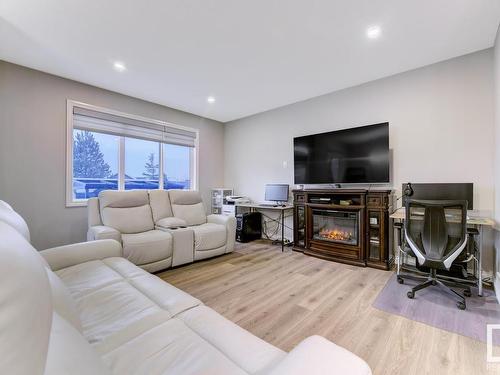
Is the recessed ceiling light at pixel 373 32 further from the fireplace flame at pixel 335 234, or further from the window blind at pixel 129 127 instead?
the window blind at pixel 129 127

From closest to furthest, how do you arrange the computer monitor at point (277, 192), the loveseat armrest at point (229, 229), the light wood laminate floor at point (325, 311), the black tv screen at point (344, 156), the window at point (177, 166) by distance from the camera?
the light wood laminate floor at point (325, 311) → the black tv screen at point (344, 156) → the loveseat armrest at point (229, 229) → the computer monitor at point (277, 192) → the window at point (177, 166)

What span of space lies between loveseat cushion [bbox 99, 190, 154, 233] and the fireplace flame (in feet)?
8.37

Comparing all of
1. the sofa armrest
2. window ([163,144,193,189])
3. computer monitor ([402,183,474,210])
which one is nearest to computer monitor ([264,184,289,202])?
window ([163,144,193,189])

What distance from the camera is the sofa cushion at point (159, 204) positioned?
3.47 meters

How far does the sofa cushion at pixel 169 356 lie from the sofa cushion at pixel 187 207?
269cm

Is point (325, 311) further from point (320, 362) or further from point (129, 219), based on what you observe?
point (129, 219)

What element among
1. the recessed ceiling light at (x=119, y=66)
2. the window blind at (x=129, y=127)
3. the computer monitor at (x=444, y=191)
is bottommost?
the computer monitor at (x=444, y=191)

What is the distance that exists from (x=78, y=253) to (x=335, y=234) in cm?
319

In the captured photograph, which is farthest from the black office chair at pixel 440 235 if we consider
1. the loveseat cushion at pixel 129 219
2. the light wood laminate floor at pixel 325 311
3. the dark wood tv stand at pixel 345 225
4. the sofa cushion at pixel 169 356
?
the loveseat cushion at pixel 129 219

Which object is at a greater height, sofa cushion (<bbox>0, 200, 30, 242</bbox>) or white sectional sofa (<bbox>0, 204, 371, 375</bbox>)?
sofa cushion (<bbox>0, 200, 30, 242</bbox>)

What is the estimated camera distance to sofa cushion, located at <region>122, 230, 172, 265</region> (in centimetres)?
263

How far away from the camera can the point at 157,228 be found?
3.33m

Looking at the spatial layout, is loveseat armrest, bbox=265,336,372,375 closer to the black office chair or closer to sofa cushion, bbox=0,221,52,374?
sofa cushion, bbox=0,221,52,374

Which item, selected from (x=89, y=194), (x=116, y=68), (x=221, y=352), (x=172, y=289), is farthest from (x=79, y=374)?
(x=89, y=194)
